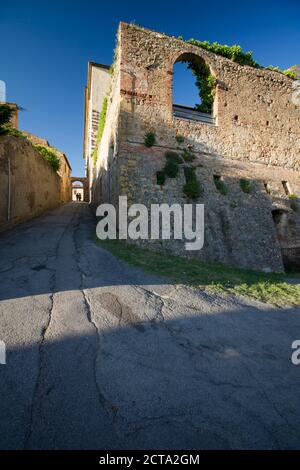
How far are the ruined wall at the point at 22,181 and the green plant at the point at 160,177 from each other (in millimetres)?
5873

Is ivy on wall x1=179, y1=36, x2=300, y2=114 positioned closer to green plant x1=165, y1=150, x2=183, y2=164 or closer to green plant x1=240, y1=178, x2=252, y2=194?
green plant x1=165, y1=150, x2=183, y2=164

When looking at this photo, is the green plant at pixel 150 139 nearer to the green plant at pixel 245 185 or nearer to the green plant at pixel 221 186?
the green plant at pixel 221 186

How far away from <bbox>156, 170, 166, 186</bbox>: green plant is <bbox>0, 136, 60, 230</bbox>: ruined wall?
5873mm

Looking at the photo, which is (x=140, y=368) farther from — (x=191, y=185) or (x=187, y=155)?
(x=187, y=155)

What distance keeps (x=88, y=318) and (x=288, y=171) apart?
12.0 metres

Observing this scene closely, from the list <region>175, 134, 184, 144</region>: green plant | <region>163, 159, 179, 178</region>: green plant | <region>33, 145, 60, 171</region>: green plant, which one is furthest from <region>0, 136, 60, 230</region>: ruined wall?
<region>175, 134, 184, 144</region>: green plant

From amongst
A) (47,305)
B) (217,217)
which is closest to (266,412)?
(47,305)

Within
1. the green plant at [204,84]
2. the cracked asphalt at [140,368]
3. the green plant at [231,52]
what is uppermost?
the green plant at [231,52]

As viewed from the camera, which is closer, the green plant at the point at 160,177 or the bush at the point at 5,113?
the bush at the point at 5,113

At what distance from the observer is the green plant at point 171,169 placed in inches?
355

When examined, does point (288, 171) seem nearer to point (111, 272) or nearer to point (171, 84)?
point (171, 84)

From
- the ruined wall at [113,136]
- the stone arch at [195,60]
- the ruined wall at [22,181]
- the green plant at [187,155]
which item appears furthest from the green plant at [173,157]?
the ruined wall at [22,181]

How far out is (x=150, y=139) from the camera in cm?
910

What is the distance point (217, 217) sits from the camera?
9352 mm
